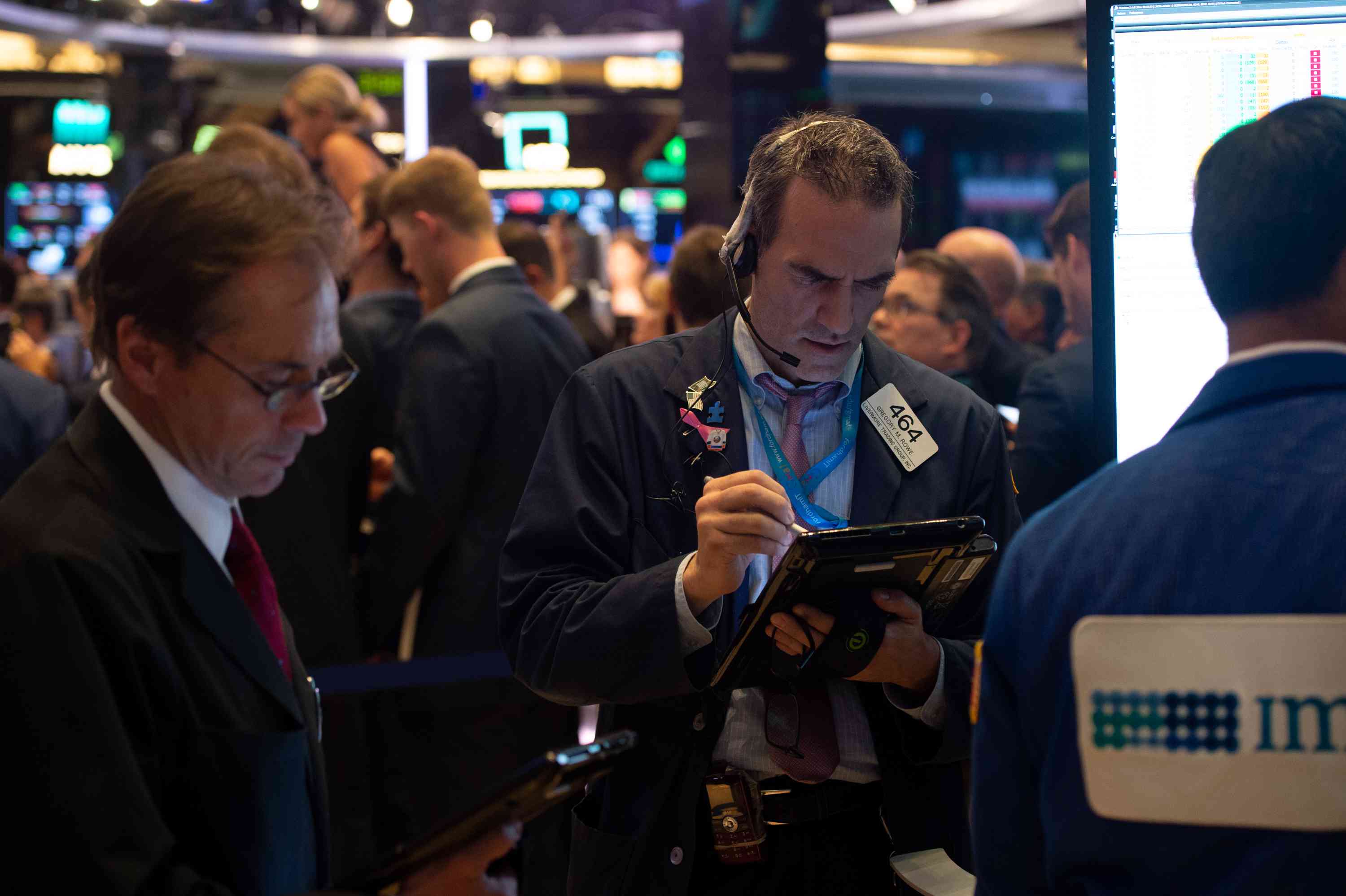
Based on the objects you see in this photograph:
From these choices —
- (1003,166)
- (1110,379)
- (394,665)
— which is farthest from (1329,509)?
(1003,166)

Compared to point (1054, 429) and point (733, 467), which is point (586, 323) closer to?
point (1054, 429)

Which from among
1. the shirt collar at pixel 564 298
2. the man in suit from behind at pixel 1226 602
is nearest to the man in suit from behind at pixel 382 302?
the shirt collar at pixel 564 298

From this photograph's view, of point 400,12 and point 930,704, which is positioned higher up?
point 400,12

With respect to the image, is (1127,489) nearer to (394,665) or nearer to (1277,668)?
(1277,668)

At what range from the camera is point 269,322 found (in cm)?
160

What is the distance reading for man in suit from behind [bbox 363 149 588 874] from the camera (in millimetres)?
3588

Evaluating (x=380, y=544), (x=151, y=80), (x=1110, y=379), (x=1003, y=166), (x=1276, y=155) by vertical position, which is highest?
(x=151, y=80)

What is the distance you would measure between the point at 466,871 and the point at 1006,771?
583 millimetres

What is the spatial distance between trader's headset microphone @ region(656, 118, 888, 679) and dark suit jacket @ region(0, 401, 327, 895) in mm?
668

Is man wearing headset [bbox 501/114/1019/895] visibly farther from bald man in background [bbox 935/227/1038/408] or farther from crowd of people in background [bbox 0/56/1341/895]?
bald man in background [bbox 935/227/1038/408]

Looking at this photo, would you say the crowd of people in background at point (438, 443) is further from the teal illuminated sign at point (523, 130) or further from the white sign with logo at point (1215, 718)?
the teal illuminated sign at point (523, 130)

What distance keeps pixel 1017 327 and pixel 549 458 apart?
4.96 meters

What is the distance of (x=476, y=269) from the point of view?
3.93 m

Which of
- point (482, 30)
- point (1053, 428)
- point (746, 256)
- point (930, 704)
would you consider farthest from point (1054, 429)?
point (482, 30)
